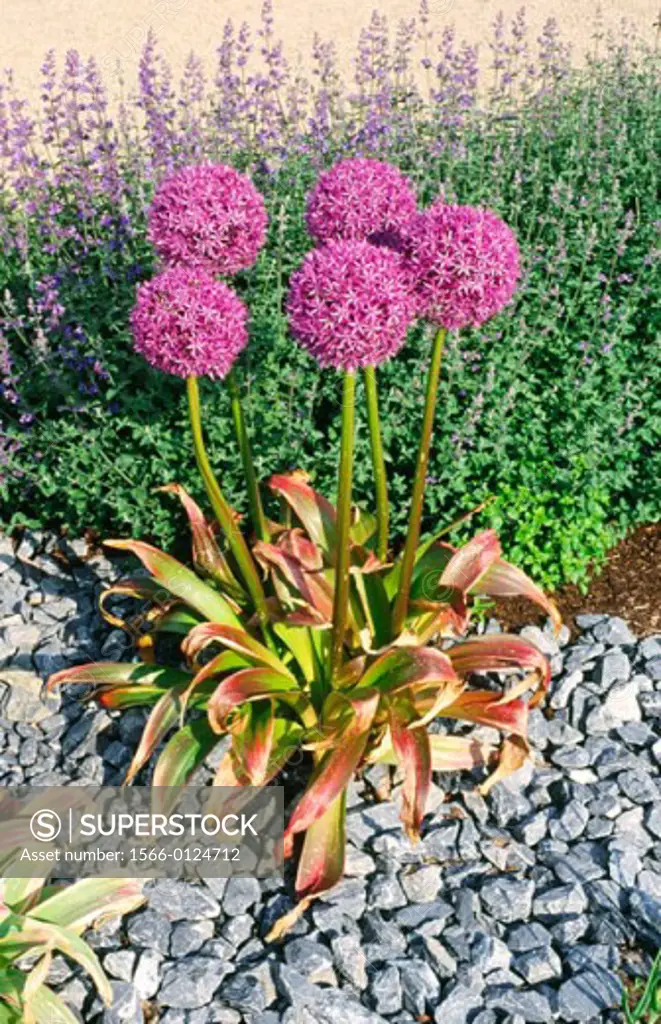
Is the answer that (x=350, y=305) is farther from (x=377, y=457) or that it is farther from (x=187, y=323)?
(x=377, y=457)

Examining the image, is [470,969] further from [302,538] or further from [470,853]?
[302,538]

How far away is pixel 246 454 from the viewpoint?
3.44m

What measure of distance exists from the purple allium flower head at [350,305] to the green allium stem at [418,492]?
0.20 meters

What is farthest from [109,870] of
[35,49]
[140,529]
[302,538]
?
[35,49]

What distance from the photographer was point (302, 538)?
362 cm

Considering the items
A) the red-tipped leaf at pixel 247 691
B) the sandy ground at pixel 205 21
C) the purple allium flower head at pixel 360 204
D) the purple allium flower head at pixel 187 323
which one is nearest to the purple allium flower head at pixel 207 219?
the purple allium flower head at pixel 187 323

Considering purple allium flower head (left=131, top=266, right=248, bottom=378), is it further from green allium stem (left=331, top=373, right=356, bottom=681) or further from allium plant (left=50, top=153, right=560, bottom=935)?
green allium stem (left=331, top=373, right=356, bottom=681)

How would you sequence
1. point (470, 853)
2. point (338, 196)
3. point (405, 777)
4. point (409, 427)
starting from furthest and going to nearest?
point (409, 427)
point (470, 853)
point (405, 777)
point (338, 196)

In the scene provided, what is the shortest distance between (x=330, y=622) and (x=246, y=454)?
550 mm

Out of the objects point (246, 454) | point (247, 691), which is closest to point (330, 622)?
point (247, 691)

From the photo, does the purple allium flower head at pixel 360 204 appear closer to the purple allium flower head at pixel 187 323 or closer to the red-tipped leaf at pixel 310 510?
the purple allium flower head at pixel 187 323

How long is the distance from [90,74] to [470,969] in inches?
143

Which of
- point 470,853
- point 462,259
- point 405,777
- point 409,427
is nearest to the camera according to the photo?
point 462,259

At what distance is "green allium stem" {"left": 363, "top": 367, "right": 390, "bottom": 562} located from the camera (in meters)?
2.97
